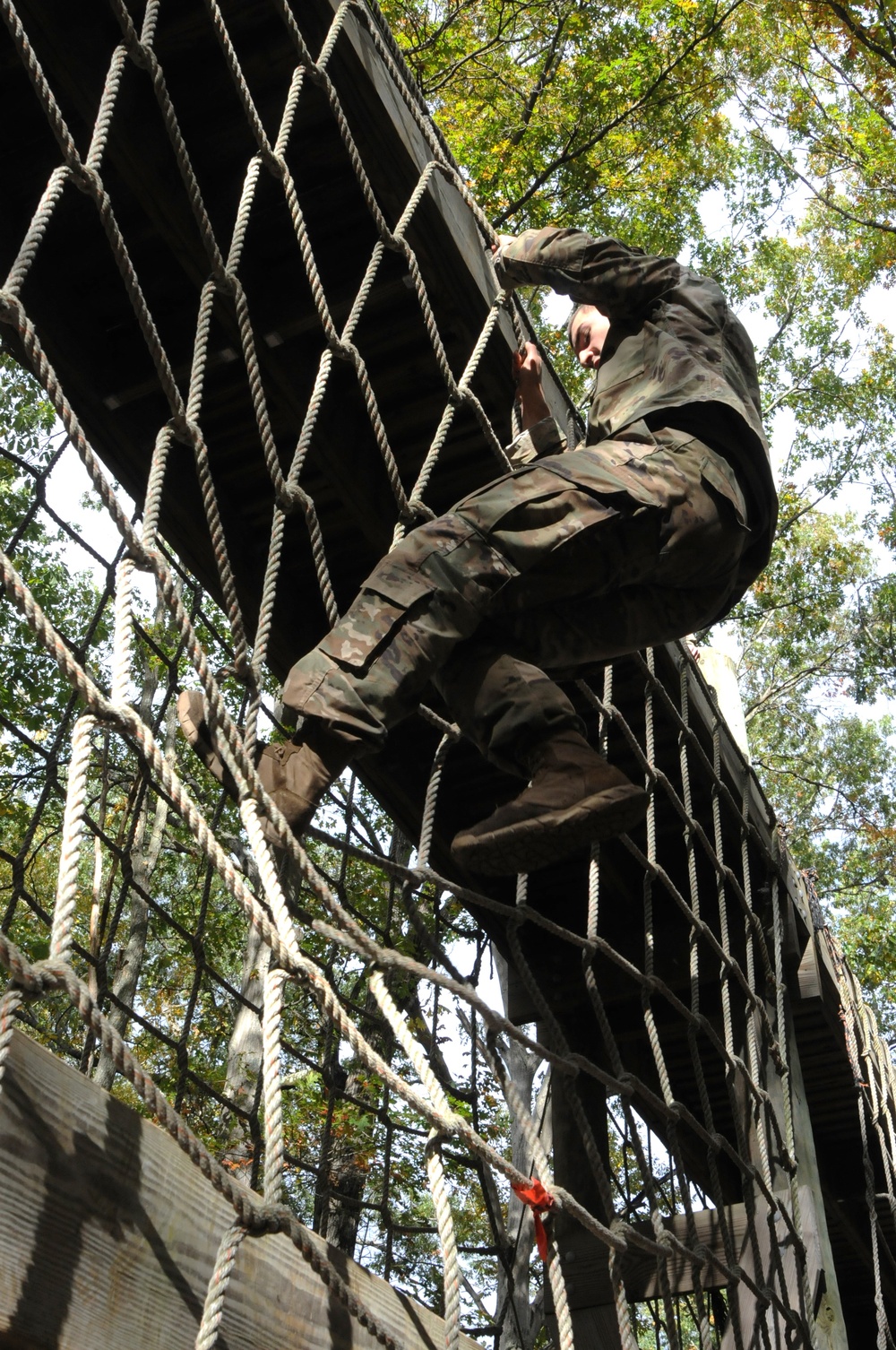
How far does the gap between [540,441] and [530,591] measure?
0.79 m

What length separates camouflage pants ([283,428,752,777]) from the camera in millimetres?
1719

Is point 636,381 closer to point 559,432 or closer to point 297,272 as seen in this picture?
point 559,432

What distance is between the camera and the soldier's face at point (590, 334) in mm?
2441

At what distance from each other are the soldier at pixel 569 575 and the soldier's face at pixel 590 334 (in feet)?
0.15

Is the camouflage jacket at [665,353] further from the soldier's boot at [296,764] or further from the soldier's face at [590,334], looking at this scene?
the soldier's boot at [296,764]

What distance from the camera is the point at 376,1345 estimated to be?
48.4 inches

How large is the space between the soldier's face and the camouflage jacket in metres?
0.04

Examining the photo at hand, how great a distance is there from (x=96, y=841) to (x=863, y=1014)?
257 cm

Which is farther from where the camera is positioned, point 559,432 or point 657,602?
point 559,432

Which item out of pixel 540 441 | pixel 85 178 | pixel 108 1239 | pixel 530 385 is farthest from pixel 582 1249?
pixel 85 178

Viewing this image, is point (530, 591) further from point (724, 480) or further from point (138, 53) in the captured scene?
point (138, 53)

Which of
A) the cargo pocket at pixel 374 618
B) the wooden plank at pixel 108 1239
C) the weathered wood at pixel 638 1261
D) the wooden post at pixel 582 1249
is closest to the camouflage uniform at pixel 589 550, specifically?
the cargo pocket at pixel 374 618

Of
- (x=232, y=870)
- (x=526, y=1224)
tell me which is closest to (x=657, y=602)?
(x=232, y=870)

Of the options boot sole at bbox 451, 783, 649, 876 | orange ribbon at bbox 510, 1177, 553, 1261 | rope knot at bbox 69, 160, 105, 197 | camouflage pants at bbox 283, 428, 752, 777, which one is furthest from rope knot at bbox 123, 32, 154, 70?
orange ribbon at bbox 510, 1177, 553, 1261
